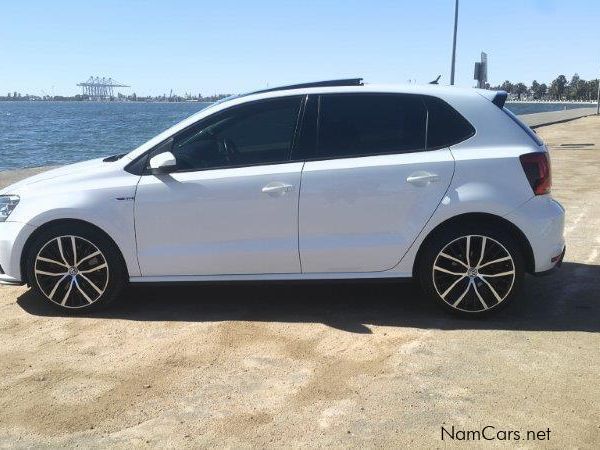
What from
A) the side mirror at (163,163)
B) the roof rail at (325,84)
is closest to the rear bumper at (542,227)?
the roof rail at (325,84)

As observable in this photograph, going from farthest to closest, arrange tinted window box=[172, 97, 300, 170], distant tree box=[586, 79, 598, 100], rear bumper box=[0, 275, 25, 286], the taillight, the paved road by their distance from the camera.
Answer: distant tree box=[586, 79, 598, 100], the paved road, rear bumper box=[0, 275, 25, 286], tinted window box=[172, 97, 300, 170], the taillight

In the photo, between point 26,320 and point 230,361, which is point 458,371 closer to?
point 230,361

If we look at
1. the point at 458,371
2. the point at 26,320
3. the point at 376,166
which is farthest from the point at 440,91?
the point at 26,320

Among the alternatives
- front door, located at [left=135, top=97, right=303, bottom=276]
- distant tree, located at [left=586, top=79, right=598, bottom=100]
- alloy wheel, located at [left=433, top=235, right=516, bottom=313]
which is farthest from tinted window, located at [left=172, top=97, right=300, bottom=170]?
distant tree, located at [left=586, top=79, right=598, bottom=100]

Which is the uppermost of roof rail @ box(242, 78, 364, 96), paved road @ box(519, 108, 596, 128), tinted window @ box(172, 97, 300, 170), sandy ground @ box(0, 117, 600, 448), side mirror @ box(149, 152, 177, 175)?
roof rail @ box(242, 78, 364, 96)

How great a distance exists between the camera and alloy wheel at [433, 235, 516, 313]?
442cm

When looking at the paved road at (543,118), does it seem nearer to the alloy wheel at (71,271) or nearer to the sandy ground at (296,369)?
the sandy ground at (296,369)

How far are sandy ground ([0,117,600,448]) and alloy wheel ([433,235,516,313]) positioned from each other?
0.18 m

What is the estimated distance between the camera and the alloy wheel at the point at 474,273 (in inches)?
174

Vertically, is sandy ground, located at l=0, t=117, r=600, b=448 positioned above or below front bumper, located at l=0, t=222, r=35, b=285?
below

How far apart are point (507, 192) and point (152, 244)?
260cm

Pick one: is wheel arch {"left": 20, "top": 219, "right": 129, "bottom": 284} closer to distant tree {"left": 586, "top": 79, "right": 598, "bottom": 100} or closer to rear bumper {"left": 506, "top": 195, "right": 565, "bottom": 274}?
rear bumper {"left": 506, "top": 195, "right": 565, "bottom": 274}

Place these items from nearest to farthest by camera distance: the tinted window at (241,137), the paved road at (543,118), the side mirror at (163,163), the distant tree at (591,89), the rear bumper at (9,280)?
the side mirror at (163,163) → the tinted window at (241,137) → the rear bumper at (9,280) → the paved road at (543,118) → the distant tree at (591,89)

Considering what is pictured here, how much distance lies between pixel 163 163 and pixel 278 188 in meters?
0.86
